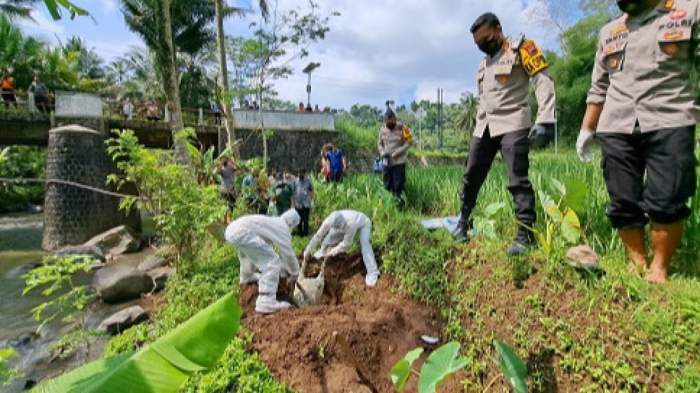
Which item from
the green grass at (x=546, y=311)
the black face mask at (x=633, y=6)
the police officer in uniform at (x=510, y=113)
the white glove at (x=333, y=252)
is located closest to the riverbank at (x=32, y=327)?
the green grass at (x=546, y=311)

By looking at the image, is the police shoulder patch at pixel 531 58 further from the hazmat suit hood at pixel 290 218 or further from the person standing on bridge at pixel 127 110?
the person standing on bridge at pixel 127 110

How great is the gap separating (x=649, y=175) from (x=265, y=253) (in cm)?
278

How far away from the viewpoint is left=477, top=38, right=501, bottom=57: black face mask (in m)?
3.44

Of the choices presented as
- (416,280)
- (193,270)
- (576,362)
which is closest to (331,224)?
(416,280)

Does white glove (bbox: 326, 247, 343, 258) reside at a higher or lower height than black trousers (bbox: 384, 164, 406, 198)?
lower

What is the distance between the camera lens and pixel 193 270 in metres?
5.16

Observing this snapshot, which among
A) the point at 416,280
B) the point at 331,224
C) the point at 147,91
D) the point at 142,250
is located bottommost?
the point at 142,250

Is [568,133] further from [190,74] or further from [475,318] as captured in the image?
[475,318]

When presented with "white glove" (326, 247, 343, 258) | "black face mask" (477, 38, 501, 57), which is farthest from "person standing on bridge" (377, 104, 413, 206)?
"black face mask" (477, 38, 501, 57)

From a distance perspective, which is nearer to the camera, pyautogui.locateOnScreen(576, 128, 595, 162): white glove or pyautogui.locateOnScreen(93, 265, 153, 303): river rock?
pyautogui.locateOnScreen(576, 128, 595, 162): white glove

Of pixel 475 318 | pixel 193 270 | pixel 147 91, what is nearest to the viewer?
pixel 475 318

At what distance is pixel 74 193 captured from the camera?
37.3 feet

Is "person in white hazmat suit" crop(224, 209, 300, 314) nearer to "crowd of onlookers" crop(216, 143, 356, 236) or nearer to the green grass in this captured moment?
the green grass

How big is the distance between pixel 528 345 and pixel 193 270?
3.87m
